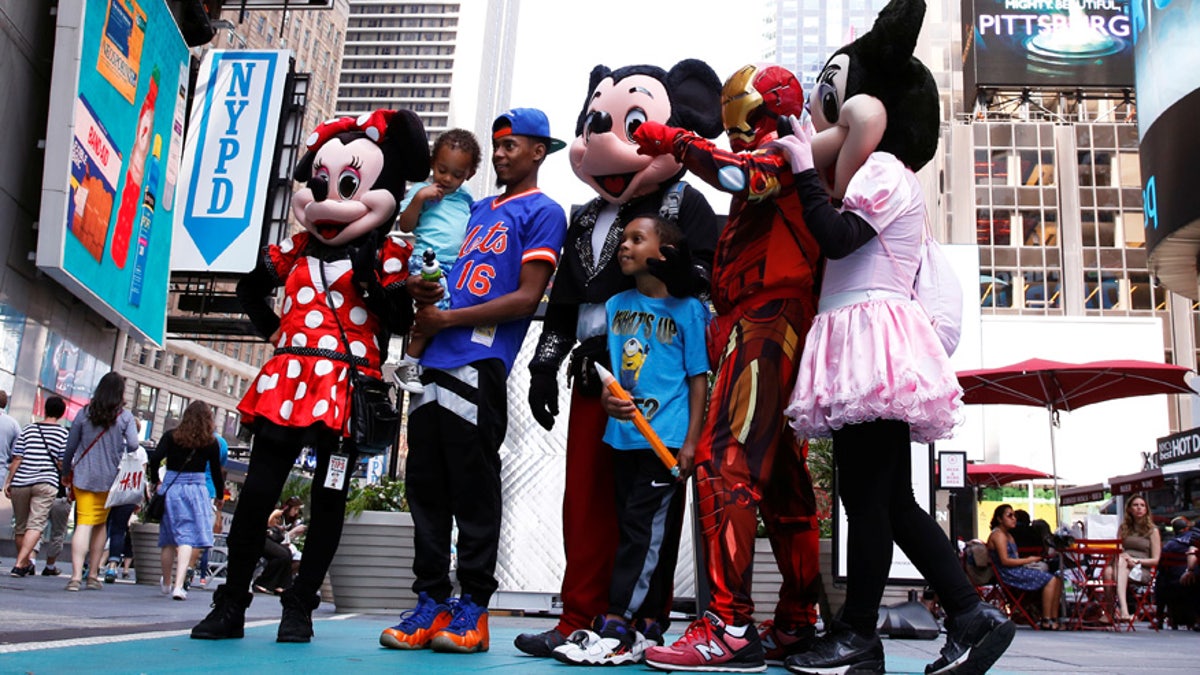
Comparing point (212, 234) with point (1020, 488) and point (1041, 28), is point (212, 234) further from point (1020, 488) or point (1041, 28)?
point (1041, 28)

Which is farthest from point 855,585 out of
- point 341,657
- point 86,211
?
point 86,211

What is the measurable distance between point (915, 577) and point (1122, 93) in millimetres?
50599

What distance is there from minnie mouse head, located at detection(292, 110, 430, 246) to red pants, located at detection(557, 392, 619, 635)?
979mm

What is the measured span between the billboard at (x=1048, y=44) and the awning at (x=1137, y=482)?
30.2 metres

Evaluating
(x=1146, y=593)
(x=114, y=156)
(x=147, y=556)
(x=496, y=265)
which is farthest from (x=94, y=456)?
(x=1146, y=593)

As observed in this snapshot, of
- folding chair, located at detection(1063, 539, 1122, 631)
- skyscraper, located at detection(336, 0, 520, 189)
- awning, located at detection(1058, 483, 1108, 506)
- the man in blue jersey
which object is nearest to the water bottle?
the man in blue jersey

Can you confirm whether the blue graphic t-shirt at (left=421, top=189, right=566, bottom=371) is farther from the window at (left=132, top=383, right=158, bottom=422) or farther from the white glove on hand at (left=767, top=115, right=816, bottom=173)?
the window at (left=132, top=383, right=158, bottom=422)

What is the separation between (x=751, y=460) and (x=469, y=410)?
93 centimetres

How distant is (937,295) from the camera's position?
2943 mm

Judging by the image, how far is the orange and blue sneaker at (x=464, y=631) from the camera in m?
2.87

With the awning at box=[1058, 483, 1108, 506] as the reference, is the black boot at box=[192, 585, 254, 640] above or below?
below

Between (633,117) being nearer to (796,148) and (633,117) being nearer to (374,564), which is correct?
(796,148)

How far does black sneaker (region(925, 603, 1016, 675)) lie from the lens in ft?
8.16

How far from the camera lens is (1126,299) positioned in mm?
47906
